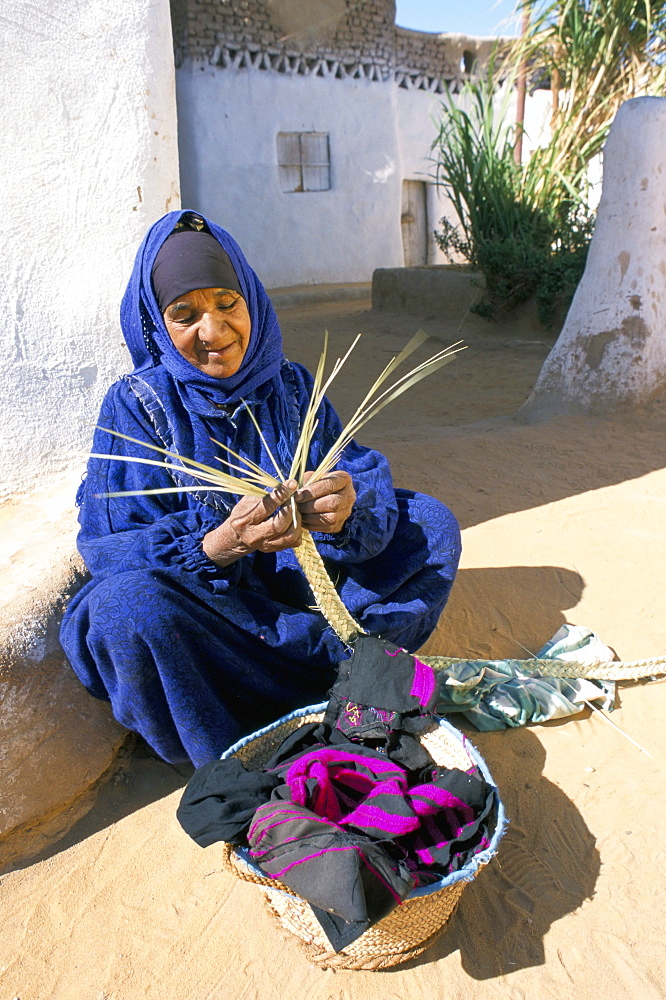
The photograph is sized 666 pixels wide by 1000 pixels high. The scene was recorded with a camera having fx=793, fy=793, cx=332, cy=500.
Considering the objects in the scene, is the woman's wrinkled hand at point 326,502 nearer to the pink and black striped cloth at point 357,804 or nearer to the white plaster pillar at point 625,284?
the pink and black striped cloth at point 357,804

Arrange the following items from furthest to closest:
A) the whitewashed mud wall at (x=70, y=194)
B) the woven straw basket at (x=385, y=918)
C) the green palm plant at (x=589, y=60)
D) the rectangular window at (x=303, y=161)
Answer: the rectangular window at (x=303, y=161) → the green palm plant at (x=589, y=60) → the whitewashed mud wall at (x=70, y=194) → the woven straw basket at (x=385, y=918)

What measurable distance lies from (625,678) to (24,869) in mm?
1676

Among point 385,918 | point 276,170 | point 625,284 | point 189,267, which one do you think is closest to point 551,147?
point 625,284

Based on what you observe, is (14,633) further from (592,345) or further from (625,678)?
(592,345)

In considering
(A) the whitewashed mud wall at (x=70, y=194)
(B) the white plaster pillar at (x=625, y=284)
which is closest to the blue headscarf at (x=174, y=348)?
(A) the whitewashed mud wall at (x=70, y=194)

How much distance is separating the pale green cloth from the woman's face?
103cm

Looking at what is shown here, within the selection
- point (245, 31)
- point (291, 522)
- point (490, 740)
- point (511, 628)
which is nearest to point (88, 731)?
point (291, 522)

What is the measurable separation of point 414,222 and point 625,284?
10.4m

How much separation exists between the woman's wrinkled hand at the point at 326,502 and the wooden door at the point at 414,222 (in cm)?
1289

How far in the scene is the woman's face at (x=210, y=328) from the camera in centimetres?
199

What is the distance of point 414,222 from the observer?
14211mm

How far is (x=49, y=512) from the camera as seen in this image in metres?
2.68

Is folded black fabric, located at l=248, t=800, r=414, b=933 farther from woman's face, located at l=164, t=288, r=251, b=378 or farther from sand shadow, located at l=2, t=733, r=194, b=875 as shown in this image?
woman's face, located at l=164, t=288, r=251, b=378

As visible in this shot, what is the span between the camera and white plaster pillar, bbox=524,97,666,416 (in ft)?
14.3
